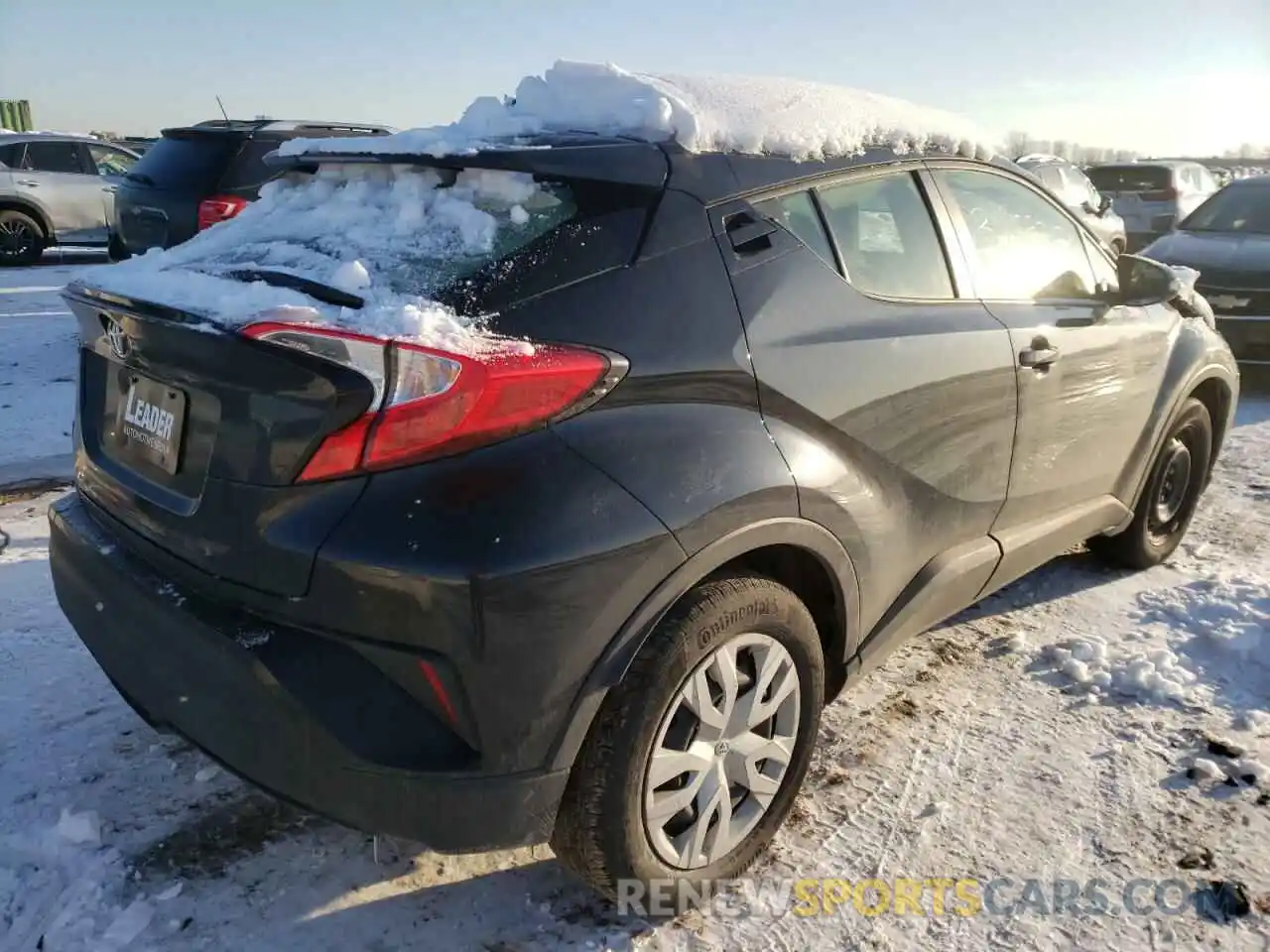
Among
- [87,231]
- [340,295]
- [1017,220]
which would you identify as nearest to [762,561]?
[340,295]

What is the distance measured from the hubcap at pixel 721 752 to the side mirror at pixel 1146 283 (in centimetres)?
212

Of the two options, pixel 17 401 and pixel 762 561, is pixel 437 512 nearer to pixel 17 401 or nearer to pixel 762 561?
pixel 762 561

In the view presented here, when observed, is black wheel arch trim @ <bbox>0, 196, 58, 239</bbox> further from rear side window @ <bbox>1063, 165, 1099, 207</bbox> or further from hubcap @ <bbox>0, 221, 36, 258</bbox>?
rear side window @ <bbox>1063, 165, 1099, 207</bbox>

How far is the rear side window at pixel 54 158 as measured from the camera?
13.3 m

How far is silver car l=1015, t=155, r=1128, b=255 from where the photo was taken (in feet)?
40.1

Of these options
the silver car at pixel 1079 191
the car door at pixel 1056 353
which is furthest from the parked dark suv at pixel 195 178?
the silver car at pixel 1079 191

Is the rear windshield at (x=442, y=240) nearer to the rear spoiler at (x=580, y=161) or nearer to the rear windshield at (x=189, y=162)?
the rear spoiler at (x=580, y=161)

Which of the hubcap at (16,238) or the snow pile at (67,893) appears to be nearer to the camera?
the snow pile at (67,893)

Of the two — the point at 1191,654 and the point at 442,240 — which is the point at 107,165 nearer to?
the point at 442,240

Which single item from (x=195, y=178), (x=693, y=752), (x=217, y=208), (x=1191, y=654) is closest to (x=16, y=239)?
(x=195, y=178)

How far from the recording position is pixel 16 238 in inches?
516

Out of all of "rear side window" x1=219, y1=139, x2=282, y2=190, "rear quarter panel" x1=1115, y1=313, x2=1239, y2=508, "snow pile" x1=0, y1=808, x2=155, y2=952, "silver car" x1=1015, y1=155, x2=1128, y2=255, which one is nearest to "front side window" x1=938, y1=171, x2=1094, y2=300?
"rear quarter panel" x1=1115, y1=313, x2=1239, y2=508

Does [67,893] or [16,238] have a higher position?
[16,238]

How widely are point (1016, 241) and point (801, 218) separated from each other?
115cm
